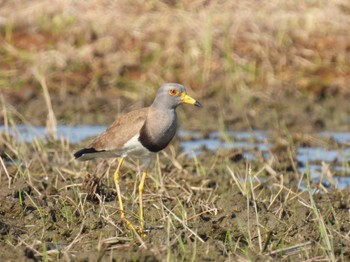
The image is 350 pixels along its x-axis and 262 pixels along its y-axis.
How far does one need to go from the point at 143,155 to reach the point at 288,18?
305 inches

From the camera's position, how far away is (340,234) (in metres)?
6.52

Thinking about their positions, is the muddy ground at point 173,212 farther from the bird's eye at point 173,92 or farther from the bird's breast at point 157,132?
the bird's eye at point 173,92

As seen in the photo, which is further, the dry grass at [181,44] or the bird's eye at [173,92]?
the dry grass at [181,44]

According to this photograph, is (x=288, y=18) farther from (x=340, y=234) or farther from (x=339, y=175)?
(x=340, y=234)

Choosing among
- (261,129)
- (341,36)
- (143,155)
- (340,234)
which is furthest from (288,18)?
(340,234)

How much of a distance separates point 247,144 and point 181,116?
1750 mm

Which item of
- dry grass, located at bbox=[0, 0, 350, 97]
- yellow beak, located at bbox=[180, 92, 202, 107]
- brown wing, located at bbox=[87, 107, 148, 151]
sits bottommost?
dry grass, located at bbox=[0, 0, 350, 97]

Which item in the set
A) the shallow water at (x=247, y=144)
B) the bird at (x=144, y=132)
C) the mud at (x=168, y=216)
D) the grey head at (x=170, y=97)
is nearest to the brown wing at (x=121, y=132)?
the bird at (x=144, y=132)

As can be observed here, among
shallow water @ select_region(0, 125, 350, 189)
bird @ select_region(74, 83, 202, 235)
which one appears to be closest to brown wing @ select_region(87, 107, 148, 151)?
bird @ select_region(74, 83, 202, 235)

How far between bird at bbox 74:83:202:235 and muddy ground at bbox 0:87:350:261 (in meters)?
0.25

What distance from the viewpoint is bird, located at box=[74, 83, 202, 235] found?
7562mm

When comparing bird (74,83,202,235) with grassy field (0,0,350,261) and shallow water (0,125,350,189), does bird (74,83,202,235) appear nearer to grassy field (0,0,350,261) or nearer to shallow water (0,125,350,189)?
grassy field (0,0,350,261)

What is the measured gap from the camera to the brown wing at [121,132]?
765 centimetres

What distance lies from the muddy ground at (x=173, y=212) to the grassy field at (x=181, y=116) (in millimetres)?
16
